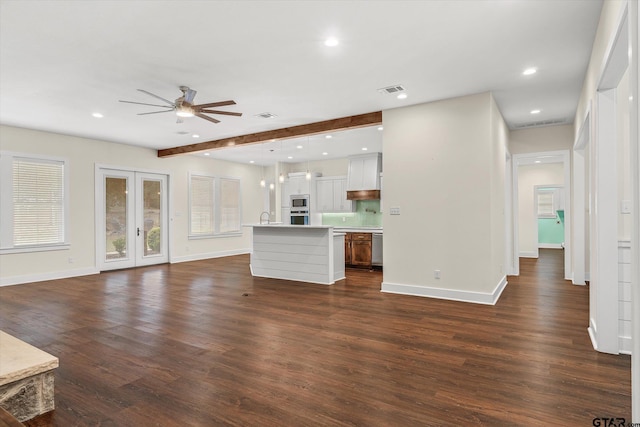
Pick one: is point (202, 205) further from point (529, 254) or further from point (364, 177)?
point (529, 254)

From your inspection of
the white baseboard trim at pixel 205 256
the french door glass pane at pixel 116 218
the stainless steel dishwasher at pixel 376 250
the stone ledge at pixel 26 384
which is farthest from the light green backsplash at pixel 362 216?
the stone ledge at pixel 26 384

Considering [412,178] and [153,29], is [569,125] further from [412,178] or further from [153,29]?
[153,29]

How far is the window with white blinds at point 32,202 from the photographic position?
6242mm

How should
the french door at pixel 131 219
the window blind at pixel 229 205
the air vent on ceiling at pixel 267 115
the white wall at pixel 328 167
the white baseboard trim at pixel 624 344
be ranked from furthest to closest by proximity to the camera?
the window blind at pixel 229 205 → the white wall at pixel 328 167 → the french door at pixel 131 219 → the air vent on ceiling at pixel 267 115 → the white baseboard trim at pixel 624 344

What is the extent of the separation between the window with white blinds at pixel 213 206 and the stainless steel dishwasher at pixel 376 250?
15.9 feet

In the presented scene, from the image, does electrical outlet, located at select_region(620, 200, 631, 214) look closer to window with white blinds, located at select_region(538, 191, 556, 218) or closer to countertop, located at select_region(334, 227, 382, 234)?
countertop, located at select_region(334, 227, 382, 234)

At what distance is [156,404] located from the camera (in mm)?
2273

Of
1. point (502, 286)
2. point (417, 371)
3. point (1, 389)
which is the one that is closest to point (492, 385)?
point (417, 371)

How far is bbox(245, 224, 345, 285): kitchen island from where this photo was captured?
6.19 m

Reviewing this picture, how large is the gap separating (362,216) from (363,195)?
3.17ft

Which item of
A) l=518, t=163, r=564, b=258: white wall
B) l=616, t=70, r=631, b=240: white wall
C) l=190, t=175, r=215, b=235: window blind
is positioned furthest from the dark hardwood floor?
l=518, t=163, r=564, b=258: white wall

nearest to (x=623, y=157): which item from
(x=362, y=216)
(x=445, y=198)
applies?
→ (x=445, y=198)

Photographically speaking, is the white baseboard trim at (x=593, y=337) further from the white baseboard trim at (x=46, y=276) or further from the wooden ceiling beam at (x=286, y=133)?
the white baseboard trim at (x=46, y=276)

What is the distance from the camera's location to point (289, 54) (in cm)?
361
